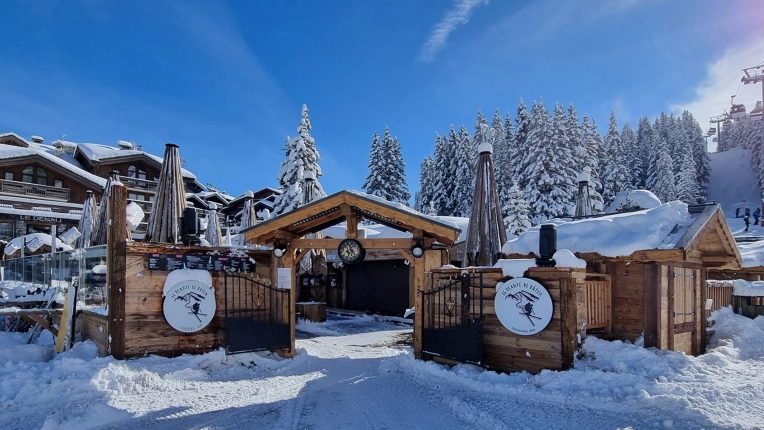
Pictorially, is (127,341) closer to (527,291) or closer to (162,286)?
(162,286)

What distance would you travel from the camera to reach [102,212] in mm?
12648

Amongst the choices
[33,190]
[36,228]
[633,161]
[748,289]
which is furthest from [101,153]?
[633,161]

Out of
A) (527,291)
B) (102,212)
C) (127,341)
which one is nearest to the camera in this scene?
(527,291)

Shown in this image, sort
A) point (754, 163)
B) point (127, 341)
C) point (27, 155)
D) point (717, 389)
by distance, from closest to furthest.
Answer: point (717, 389) < point (127, 341) < point (27, 155) < point (754, 163)

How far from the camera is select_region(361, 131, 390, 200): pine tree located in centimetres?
3975

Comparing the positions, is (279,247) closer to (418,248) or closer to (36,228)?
(418,248)

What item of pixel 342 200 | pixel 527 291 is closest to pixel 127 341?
pixel 342 200

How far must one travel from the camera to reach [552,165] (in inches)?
1266

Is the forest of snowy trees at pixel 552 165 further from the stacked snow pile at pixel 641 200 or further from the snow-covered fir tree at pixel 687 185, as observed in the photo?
the stacked snow pile at pixel 641 200

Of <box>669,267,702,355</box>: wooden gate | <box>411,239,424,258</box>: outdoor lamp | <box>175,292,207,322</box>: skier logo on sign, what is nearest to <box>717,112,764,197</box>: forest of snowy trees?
<box>669,267,702,355</box>: wooden gate

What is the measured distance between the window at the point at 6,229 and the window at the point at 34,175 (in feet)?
11.3

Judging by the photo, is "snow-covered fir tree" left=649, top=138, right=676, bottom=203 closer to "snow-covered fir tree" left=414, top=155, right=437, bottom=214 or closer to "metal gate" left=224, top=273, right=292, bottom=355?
"snow-covered fir tree" left=414, top=155, right=437, bottom=214

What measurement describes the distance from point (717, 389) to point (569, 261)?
254 cm

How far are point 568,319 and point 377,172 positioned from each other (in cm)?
3376
